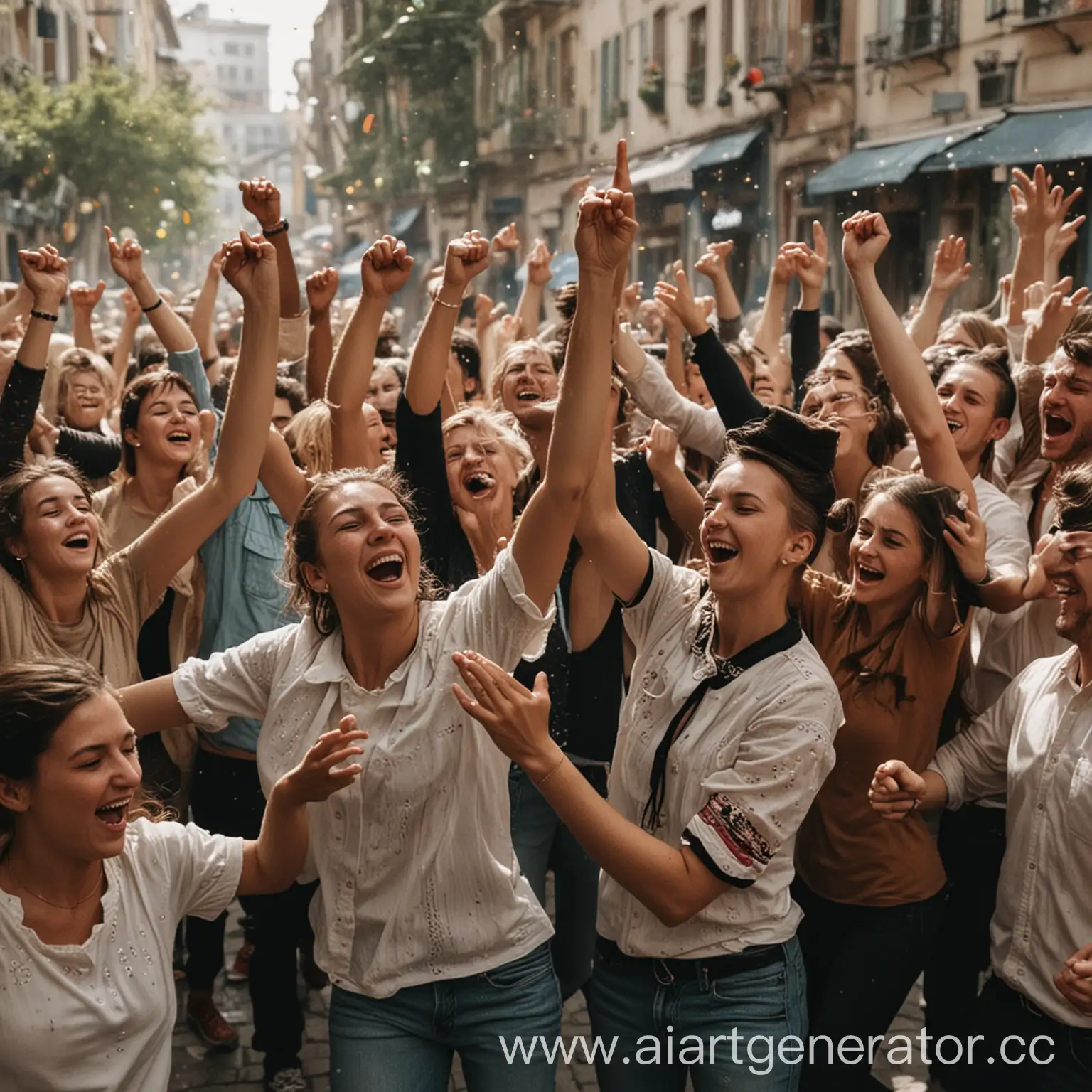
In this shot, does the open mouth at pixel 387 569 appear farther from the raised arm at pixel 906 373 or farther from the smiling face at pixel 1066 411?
the smiling face at pixel 1066 411

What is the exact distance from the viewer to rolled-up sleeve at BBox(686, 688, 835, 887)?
2.05m

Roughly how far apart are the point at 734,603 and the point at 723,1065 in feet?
2.35

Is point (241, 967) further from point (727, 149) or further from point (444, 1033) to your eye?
point (727, 149)

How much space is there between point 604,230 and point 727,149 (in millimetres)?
6425

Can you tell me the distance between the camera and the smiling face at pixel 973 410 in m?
3.37

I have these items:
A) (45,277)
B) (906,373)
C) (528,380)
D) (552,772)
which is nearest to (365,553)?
(552,772)

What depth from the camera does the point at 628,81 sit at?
791cm

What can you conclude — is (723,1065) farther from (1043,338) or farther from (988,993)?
(1043,338)

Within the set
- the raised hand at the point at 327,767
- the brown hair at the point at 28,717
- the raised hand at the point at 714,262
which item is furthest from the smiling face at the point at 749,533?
the raised hand at the point at 714,262

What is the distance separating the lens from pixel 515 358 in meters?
4.21

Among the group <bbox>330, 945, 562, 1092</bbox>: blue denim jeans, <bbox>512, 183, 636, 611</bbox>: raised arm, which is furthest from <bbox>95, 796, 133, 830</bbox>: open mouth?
<bbox>512, 183, 636, 611</bbox>: raised arm

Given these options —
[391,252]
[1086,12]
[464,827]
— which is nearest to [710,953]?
[464,827]

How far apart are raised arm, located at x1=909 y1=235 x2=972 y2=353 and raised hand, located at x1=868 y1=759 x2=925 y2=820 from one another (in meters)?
2.11

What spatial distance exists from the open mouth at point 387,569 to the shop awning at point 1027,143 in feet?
18.0
